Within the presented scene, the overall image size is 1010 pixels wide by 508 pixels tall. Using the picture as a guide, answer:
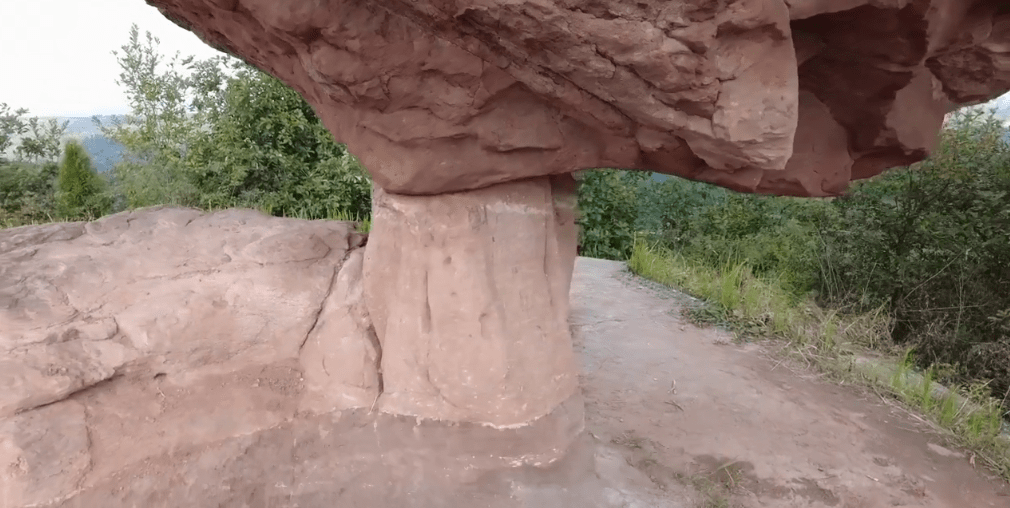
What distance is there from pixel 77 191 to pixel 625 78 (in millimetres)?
7577

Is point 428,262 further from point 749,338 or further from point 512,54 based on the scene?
point 749,338

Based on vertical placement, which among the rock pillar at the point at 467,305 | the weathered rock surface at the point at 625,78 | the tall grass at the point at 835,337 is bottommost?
the tall grass at the point at 835,337

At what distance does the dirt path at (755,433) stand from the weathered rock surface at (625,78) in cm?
147

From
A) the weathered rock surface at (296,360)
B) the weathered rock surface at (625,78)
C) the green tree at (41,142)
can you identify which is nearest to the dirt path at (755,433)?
the weathered rock surface at (296,360)

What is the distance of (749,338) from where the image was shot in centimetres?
509

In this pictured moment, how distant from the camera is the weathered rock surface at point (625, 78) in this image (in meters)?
1.62

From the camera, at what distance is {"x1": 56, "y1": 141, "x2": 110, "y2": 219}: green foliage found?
6.95 metres

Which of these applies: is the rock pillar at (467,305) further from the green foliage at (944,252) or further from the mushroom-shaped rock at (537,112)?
the green foliage at (944,252)

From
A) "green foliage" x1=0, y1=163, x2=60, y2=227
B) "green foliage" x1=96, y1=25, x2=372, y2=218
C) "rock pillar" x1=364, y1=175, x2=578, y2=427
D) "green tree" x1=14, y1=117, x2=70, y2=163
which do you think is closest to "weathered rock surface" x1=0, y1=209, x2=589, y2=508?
"rock pillar" x1=364, y1=175, x2=578, y2=427

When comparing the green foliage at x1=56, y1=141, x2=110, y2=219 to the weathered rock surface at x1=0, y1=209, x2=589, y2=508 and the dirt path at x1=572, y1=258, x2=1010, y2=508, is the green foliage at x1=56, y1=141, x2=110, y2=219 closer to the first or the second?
the weathered rock surface at x1=0, y1=209, x2=589, y2=508

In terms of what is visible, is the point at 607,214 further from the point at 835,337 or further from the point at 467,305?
the point at 467,305

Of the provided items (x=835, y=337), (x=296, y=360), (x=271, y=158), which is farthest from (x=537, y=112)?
(x=271, y=158)

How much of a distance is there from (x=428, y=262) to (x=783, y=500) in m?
2.02

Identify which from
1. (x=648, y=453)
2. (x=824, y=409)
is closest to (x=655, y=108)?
(x=648, y=453)
